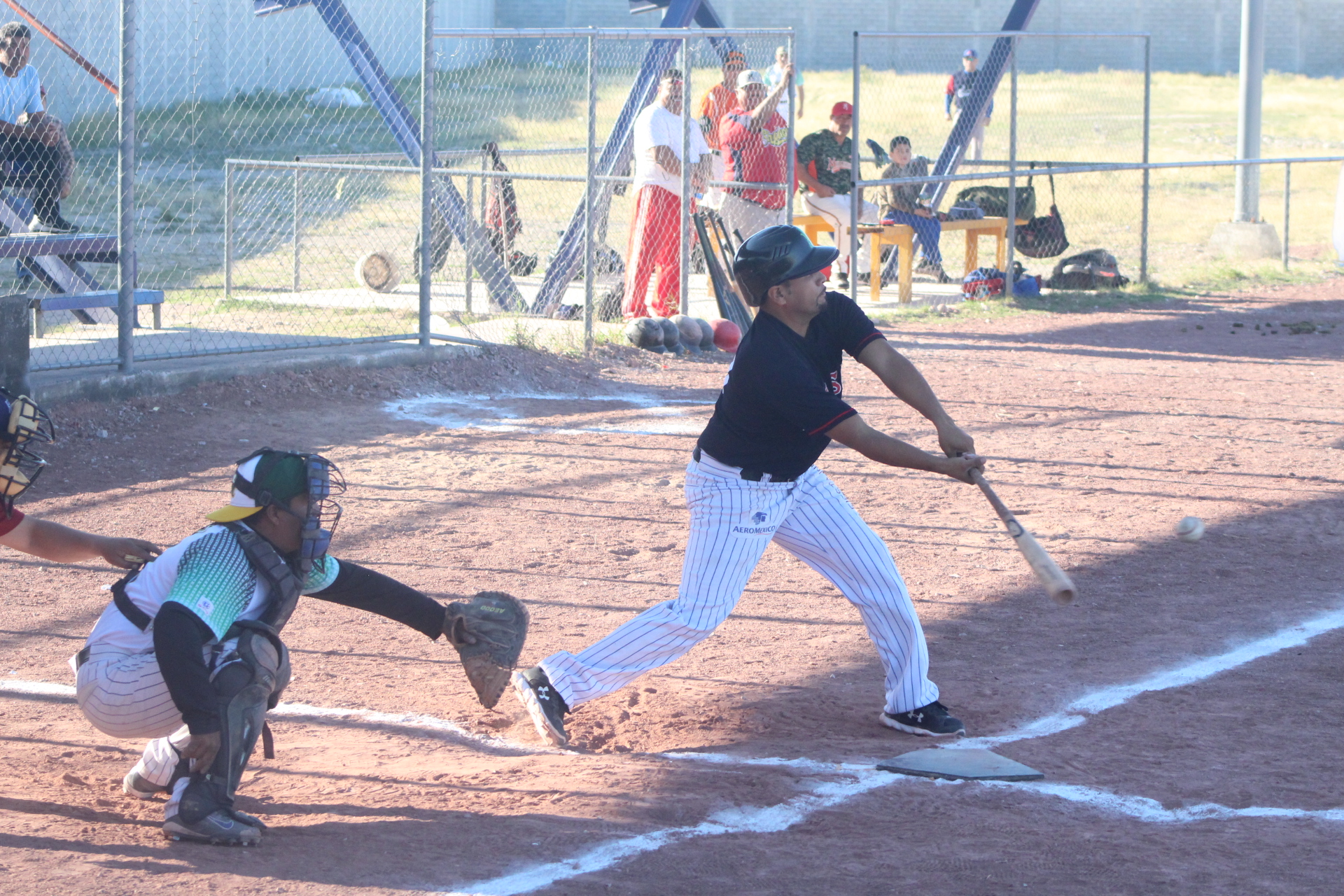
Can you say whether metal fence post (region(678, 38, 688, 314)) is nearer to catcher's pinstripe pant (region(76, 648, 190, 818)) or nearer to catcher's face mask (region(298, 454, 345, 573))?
catcher's face mask (region(298, 454, 345, 573))

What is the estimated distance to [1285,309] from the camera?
1541 cm

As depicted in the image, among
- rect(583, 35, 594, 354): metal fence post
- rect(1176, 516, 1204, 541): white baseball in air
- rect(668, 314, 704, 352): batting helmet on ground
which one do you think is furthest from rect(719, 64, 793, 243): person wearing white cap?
rect(1176, 516, 1204, 541): white baseball in air

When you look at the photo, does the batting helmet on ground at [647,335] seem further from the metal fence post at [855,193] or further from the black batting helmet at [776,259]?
the black batting helmet at [776,259]

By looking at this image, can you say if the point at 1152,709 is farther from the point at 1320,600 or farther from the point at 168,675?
the point at 168,675

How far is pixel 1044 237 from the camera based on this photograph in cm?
1659

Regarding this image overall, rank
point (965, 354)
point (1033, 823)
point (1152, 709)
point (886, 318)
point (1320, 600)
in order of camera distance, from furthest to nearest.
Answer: point (886, 318), point (965, 354), point (1320, 600), point (1152, 709), point (1033, 823)

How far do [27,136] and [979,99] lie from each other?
1077 cm

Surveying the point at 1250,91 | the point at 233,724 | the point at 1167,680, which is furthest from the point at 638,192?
the point at 1250,91

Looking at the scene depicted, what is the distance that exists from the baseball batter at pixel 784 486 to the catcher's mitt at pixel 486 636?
0.22m

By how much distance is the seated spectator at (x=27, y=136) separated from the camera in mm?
9977

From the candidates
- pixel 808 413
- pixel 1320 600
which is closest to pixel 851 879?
pixel 808 413

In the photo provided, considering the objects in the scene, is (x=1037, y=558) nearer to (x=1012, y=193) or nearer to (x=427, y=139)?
(x=427, y=139)

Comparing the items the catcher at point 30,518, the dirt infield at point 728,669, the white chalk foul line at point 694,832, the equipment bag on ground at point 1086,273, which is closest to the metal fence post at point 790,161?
the dirt infield at point 728,669

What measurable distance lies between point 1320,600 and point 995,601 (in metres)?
1.39
